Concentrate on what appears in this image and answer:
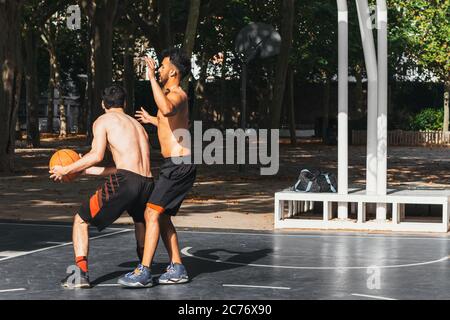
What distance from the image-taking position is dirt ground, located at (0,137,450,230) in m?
17.2

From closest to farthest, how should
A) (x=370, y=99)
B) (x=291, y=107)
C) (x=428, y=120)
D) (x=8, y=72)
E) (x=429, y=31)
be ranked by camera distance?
(x=370, y=99), (x=8, y=72), (x=429, y=31), (x=291, y=107), (x=428, y=120)

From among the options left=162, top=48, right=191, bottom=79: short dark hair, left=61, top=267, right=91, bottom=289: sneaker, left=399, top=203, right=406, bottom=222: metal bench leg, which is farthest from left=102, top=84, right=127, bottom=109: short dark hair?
left=399, top=203, right=406, bottom=222: metal bench leg

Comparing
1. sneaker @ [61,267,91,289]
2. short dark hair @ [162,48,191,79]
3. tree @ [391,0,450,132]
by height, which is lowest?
sneaker @ [61,267,91,289]

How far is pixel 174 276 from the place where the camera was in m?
10.1

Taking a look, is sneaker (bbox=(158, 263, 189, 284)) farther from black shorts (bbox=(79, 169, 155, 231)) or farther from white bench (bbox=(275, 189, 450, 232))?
white bench (bbox=(275, 189, 450, 232))

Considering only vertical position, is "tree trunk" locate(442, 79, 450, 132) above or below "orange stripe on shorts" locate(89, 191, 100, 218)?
above

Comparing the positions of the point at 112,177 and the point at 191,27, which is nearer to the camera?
the point at 112,177

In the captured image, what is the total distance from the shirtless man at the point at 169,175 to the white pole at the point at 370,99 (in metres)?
6.43

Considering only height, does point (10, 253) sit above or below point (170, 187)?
below

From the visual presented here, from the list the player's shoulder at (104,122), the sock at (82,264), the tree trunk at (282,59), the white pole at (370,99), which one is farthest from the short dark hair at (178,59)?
the tree trunk at (282,59)

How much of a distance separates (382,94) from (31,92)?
95.5ft

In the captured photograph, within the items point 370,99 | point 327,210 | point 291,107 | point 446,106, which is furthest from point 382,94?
point 446,106

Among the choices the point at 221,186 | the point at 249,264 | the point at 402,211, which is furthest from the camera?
the point at 221,186

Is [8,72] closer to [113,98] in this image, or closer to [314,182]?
[314,182]
